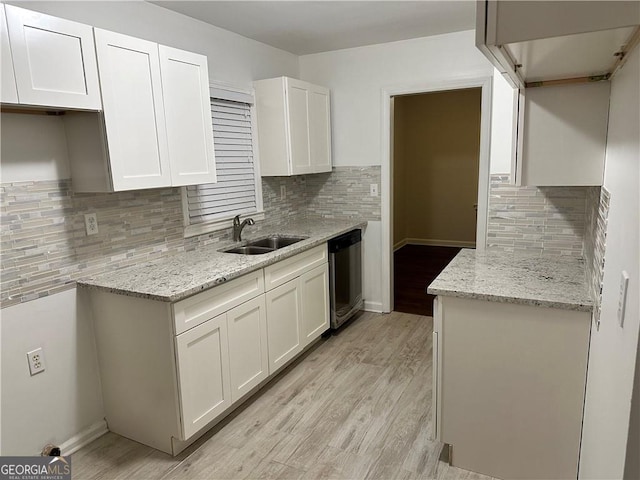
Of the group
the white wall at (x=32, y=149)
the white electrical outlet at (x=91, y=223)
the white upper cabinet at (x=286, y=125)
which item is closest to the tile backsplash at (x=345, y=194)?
the white upper cabinet at (x=286, y=125)

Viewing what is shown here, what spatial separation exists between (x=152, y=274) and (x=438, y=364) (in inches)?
60.9

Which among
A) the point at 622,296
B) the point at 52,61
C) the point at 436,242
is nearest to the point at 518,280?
→ the point at 622,296

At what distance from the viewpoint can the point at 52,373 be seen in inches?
83.4

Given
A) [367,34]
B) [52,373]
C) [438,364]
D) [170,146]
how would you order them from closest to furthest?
1. [438,364]
2. [52,373]
3. [170,146]
4. [367,34]

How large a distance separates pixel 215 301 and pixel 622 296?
179 centimetres

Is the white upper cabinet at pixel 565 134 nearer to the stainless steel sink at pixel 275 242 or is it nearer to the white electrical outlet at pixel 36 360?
the stainless steel sink at pixel 275 242

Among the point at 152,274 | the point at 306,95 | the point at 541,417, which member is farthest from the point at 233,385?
the point at 306,95

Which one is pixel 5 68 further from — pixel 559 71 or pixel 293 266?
pixel 559 71

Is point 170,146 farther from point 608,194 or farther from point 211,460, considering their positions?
point 608,194

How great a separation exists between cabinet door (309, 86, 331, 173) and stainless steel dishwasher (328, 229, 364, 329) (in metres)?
0.69

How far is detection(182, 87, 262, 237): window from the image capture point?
9.59ft

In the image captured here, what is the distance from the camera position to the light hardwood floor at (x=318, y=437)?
205 cm

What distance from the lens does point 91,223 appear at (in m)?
2.22

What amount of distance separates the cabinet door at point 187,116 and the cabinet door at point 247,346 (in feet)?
2.66
